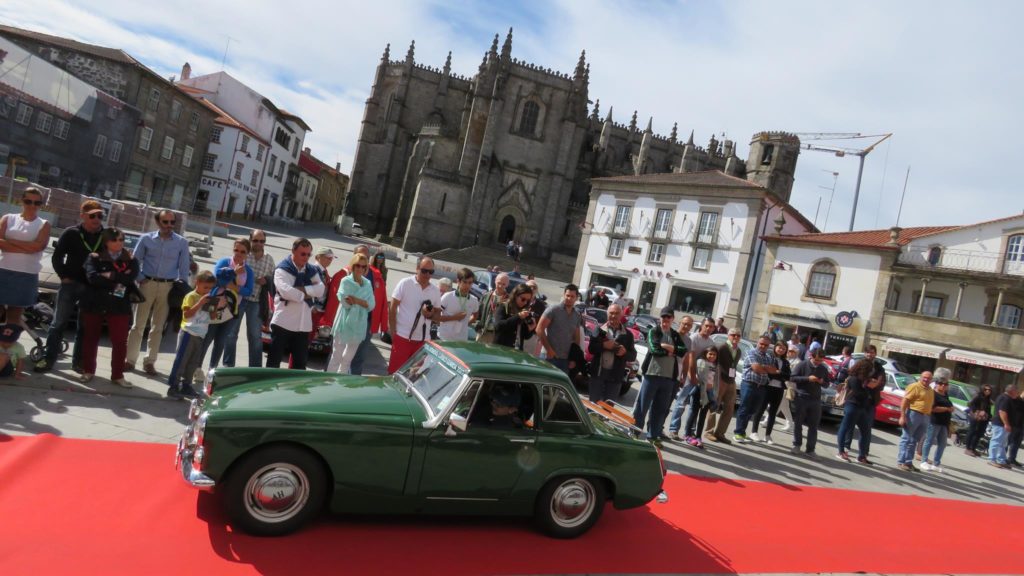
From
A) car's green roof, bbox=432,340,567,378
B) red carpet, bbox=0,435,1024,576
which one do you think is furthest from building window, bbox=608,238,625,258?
car's green roof, bbox=432,340,567,378

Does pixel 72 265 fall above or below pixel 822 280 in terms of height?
below

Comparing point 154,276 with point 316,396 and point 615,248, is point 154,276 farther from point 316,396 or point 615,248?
point 615,248

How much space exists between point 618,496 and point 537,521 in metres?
0.69

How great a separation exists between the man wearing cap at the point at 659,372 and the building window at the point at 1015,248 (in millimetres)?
25679

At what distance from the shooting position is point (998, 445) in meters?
11.9

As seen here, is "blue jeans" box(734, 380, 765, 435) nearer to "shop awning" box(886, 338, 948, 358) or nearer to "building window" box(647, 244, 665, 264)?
"shop awning" box(886, 338, 948, 358)

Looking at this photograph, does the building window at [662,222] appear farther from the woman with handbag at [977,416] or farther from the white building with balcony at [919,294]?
the woman with handbag at [977,416]

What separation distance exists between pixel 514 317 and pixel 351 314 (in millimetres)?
1951

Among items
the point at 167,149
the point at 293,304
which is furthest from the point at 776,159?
the point at 293,304

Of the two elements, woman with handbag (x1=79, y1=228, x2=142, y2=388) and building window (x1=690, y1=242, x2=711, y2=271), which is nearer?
woman with handbag (x1=79, y1=228, x2=142, y2=388)

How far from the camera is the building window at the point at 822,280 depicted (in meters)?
27.5

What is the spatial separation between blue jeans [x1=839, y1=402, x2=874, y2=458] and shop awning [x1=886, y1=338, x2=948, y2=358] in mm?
19265

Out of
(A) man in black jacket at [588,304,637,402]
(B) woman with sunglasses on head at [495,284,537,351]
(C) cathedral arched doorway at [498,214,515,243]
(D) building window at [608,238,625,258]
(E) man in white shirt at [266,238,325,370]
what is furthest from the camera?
(C) cathedral arched doorway at [498,214,515,243]

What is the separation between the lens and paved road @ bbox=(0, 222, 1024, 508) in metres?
5.12
